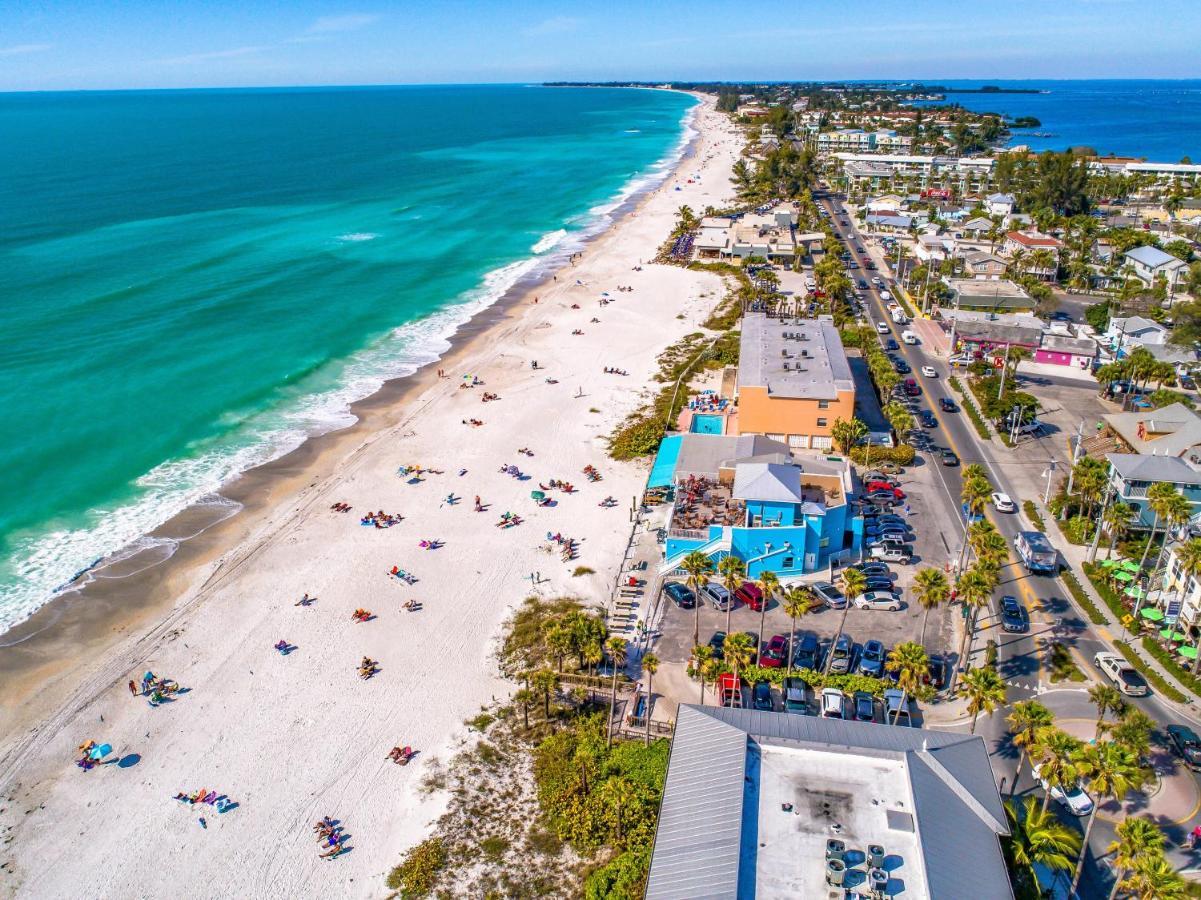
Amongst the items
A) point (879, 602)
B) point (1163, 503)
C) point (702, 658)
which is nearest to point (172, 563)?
point (702, 658)

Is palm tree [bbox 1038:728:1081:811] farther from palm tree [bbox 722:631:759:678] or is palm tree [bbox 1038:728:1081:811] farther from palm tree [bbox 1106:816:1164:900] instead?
palm tree [bbox 722:631:759:678]

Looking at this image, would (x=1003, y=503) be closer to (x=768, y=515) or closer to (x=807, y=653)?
(x=768, y=515)

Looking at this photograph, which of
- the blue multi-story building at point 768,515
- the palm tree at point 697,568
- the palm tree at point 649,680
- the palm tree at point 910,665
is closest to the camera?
the palm tree at point 910,665

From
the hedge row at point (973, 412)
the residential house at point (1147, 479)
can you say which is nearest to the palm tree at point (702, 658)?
the residential house at point (1147, 479)

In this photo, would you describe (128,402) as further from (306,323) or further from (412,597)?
(412,597)

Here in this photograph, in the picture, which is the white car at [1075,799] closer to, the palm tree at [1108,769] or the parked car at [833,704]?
the palm tree at [1108,769]

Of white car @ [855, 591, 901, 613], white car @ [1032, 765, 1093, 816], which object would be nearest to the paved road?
white car @ [1032, 765, 1093, 816]
